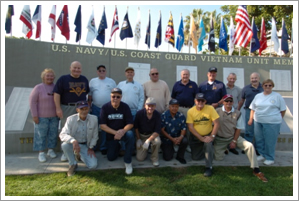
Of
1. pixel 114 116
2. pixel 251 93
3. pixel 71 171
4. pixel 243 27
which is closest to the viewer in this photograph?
pixel 71 171

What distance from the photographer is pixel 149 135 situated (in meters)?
3.72

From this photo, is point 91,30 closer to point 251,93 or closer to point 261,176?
point 251,93

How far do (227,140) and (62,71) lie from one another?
6021 millimetres

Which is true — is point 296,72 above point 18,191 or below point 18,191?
above

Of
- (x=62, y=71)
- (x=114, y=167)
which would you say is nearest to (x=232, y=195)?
(x=114, y=167)

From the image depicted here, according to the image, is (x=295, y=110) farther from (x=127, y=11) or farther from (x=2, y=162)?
(x=127, y=11)

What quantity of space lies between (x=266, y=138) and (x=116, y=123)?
324cm

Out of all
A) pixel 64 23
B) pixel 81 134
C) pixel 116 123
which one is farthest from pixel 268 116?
pixel 64 23

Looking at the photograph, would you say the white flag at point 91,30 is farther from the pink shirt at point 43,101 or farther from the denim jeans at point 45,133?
the denim jeans at point 45,133

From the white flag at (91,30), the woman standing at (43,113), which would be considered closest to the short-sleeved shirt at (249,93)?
the woman standing at (43,113)

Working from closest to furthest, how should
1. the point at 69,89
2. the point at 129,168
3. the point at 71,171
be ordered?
the point at 71,171 → the point at 129,168 → the point at 69,89

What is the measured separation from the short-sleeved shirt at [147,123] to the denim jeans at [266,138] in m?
2.29

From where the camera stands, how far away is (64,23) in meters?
7.95

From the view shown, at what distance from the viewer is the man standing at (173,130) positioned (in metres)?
3.77
